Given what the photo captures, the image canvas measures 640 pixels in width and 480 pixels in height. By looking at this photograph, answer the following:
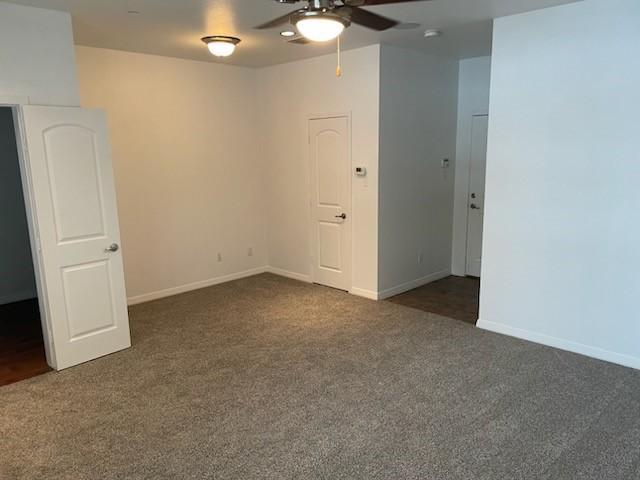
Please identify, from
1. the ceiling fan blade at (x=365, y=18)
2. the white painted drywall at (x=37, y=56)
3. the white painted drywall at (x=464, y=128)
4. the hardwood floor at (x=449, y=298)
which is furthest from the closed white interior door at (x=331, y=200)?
the white painted drywall at (x=37, y=56)

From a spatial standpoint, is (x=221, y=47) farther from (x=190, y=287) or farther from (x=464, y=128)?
(x=464, y=128)

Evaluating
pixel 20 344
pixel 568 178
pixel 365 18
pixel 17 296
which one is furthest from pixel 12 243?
pixel 568 178

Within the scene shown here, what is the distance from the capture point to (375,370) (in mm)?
3699

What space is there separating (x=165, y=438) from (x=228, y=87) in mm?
4513

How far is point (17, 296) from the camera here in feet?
19.3

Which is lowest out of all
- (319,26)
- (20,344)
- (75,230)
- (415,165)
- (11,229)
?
(20,344)

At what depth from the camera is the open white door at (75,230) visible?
11.7 ft

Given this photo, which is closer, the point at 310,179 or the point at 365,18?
the point at 365,18

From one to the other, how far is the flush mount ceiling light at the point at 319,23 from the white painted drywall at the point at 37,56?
2213 mm

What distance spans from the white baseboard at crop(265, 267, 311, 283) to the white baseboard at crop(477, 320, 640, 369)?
2480 mm

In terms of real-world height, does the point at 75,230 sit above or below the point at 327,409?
above

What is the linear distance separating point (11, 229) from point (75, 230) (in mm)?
2820

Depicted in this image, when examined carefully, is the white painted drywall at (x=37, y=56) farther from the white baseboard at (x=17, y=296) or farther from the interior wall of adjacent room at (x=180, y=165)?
the white baseboard at (x=17, y=296)

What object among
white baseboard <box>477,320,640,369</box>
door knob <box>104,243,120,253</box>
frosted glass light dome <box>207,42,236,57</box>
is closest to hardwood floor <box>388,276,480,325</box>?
white baseboard <box>477,320,640,369</box>
